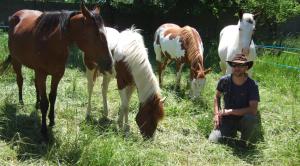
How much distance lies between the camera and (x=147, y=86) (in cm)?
505

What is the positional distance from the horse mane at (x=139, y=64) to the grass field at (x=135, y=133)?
0.61 metres

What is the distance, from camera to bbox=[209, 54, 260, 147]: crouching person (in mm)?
5000

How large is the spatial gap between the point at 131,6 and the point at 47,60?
10199 mm

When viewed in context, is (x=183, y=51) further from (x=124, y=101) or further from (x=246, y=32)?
(x=124, y=101)

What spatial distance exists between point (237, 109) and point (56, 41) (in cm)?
243

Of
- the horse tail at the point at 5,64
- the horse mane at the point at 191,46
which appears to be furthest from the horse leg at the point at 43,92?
A: the horse mane at the point at 191,46

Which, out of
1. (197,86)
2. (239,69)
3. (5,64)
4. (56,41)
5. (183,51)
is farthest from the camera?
(183,51)

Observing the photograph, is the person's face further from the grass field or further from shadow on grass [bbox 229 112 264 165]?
the grass field

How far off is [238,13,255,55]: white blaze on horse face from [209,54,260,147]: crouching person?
77 centimetres

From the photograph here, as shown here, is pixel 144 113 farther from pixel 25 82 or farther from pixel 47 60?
pixel 25 82

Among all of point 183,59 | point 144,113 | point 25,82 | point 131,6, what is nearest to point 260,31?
point 131,6

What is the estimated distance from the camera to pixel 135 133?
5289mm

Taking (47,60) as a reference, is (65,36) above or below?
above

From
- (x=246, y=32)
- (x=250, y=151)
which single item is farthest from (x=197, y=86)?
(x=250, y=151)
